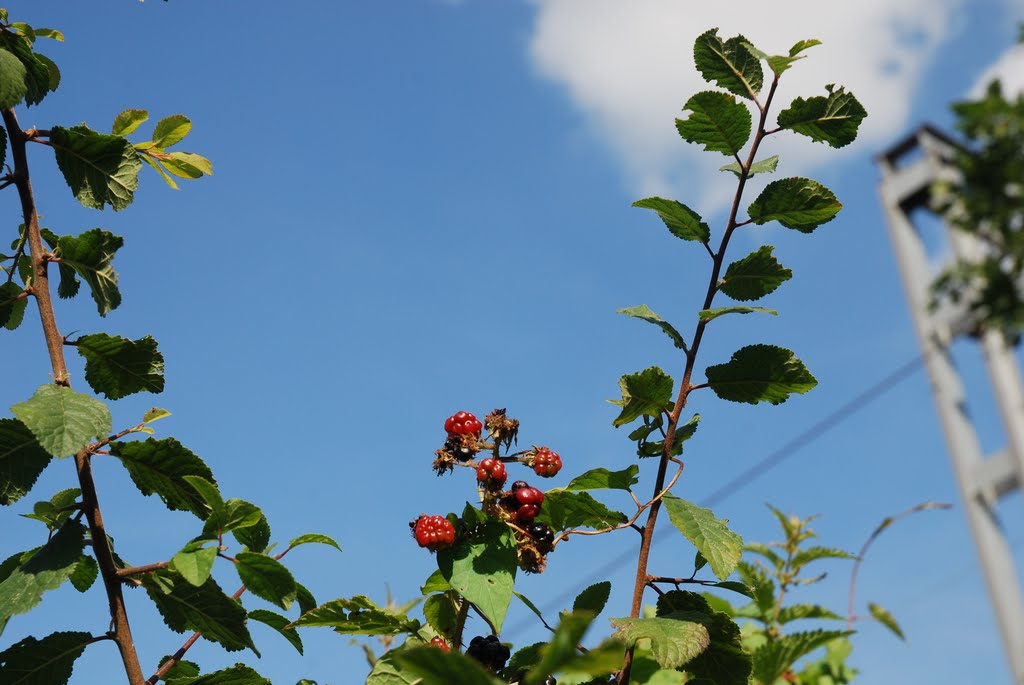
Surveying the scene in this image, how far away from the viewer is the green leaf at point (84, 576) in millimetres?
1021

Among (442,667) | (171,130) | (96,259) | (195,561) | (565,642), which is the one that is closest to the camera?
(565,642)

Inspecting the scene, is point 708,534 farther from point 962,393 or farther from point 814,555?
point 962,393

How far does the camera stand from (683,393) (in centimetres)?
105

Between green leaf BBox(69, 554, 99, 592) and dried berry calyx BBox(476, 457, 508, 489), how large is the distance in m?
0.44

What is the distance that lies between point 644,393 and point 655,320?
8cm

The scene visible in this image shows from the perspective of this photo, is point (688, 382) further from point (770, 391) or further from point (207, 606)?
point (207, 606)

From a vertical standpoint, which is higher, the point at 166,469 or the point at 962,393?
the point at 962,393

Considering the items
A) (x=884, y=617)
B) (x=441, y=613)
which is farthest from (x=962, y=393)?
(x=441, y=613)

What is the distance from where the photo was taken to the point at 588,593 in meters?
1.07

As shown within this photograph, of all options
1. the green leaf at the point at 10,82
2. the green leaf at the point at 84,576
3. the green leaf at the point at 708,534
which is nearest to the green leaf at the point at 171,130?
the green leaf at the point at 10,82

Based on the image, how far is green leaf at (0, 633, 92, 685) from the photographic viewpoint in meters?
0.96

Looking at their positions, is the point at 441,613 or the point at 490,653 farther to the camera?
the point at 441,613

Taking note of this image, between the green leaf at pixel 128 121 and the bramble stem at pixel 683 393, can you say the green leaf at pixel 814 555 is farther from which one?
the green leaf at pixel 128 121

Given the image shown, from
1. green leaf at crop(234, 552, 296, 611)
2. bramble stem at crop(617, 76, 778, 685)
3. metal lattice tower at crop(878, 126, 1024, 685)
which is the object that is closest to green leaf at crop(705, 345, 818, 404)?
bramble stem at crop(617, 76, 778, 685)
